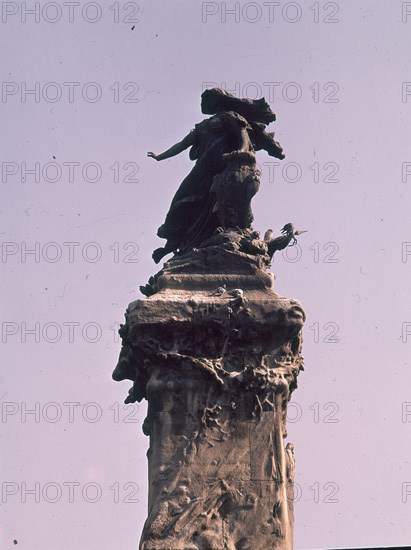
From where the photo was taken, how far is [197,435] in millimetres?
17203

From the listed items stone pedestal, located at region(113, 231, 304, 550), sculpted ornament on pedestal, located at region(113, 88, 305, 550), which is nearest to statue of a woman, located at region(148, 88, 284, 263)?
sculpted ornament on pedestal, located at region(113, 88, 305, 550)

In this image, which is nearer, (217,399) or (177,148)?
(217,399)

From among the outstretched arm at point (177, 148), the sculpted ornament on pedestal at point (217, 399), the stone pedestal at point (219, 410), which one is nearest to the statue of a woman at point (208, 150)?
the outstretched arm at point (177, 148)

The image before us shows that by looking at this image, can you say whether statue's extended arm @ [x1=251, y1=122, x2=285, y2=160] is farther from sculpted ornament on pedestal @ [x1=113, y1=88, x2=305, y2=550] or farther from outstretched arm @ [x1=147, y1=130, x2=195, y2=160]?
sculpted ornament on pedestal @ [x1=113, y1=88, x2=305, y2=550]

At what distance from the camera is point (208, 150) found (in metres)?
19.1

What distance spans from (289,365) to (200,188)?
8.46 ft

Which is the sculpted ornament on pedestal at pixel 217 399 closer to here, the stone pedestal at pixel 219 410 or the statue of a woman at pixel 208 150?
the stone pedestal at pixel 219 410

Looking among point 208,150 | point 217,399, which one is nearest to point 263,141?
point 208,150

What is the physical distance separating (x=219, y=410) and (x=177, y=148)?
136 inches

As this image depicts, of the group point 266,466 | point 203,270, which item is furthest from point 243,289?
point 266,466

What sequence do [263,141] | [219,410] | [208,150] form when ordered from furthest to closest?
[263,141] < [208,150] < [219,410]

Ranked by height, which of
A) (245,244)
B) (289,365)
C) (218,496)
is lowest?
(218,496)

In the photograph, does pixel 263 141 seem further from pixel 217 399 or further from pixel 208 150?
pixel 217 399

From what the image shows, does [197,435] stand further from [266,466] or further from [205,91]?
[205,91]
